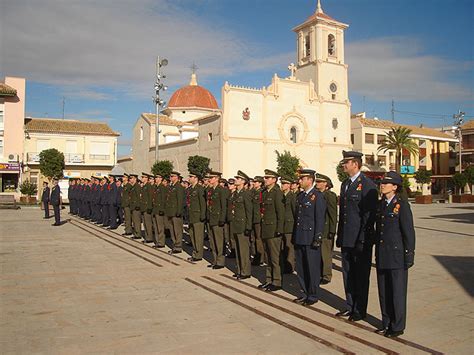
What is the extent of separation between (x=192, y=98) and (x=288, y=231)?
153ft

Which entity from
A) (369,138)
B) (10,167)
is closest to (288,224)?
(10,167)

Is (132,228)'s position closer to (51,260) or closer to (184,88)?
(51,260)

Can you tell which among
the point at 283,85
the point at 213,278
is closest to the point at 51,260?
the point at 213,278

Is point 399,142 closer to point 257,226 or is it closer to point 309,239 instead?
point 257,226

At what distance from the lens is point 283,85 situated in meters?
44.8

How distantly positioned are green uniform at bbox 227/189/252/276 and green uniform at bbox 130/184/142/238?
5.46 meters

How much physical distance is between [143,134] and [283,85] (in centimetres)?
1863

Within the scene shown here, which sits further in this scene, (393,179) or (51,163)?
(51,163)

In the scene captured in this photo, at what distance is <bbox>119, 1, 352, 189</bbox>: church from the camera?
136ft

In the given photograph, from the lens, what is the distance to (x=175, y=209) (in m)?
10.5

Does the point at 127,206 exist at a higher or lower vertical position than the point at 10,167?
lower

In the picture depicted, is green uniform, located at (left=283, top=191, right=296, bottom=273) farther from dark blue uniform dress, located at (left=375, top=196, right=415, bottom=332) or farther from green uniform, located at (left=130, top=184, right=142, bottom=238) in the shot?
green uniform, located at (left=130, top=184, right=142, bottom=238)

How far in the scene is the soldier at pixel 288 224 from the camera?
7699mm

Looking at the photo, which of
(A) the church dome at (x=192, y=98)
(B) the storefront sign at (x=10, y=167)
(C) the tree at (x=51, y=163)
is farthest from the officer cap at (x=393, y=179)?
(A) the church dome at (x=192, y=98)
